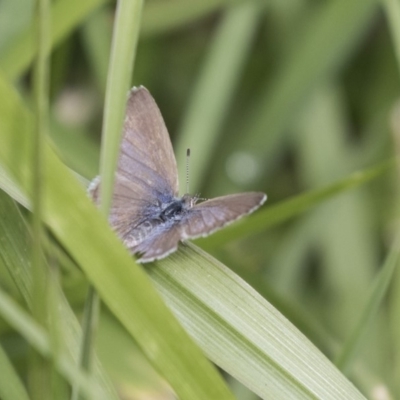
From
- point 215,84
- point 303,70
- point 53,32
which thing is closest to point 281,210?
point 53,32

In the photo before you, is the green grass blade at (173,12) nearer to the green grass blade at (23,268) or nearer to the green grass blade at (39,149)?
the green grass blade at (23,268)

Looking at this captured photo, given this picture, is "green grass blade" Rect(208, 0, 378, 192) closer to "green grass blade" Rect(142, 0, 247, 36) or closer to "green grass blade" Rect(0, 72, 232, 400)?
"green grass blade" Rect(142, 0, 247, 36)

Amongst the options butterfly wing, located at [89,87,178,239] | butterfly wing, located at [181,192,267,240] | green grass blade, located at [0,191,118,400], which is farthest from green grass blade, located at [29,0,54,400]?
butterfly wing, located at [89,87,178,239]

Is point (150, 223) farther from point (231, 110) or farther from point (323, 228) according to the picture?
point (231, 110)

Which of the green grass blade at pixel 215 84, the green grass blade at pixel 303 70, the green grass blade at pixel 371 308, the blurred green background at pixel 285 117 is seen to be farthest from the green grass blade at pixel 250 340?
the green grass blade at pixel 303 70

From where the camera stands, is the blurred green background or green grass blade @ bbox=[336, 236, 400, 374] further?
the blurred green background

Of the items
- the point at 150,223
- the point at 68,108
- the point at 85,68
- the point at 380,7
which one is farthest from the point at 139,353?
the point at 380,7
